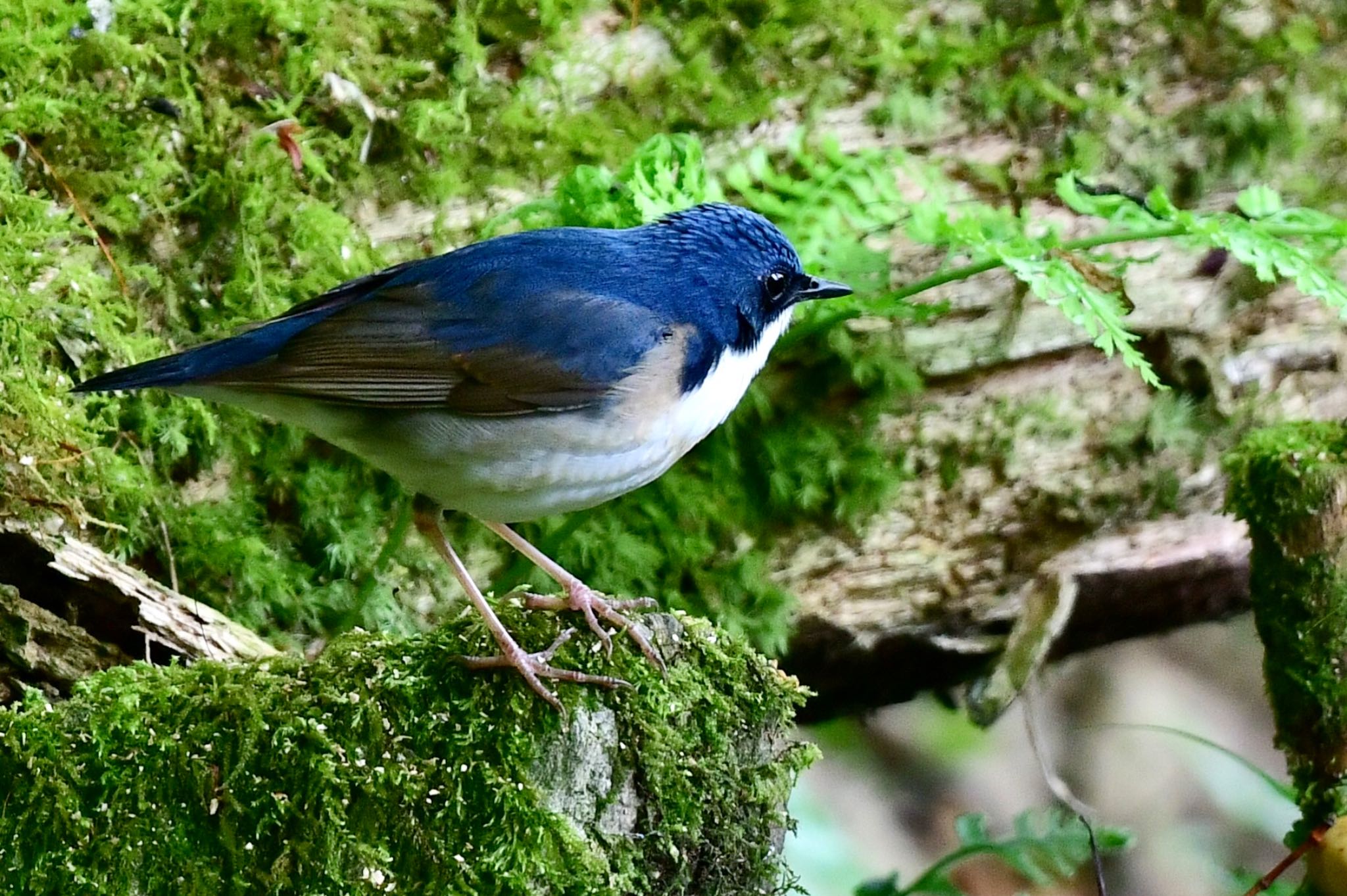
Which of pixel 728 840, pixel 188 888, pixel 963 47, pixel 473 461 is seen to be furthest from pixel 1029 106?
pixel 188 888

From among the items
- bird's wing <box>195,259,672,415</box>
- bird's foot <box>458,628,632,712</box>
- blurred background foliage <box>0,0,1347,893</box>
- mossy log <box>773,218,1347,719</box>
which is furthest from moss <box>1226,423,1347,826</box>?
bird's foot <box>458,628,632,712</box>

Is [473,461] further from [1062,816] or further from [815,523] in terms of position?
[1062,816]

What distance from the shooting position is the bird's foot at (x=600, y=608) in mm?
2678

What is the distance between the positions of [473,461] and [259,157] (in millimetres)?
1736

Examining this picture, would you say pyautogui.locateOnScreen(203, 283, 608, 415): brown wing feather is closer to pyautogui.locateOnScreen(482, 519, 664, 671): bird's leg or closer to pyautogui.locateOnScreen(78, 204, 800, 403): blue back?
pyautogui.locateOnScreen(78, 204, 800, 403): blue back

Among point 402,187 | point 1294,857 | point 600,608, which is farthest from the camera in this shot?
point 402,187

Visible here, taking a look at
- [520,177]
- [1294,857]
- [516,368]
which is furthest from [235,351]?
[1294,857]

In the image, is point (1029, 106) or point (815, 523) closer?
point (815, 523)

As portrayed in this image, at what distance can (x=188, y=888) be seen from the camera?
88.9 inches

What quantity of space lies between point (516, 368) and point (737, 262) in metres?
0.67

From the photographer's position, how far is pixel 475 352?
3119mm

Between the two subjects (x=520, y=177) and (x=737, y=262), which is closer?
(x=737, y=262)

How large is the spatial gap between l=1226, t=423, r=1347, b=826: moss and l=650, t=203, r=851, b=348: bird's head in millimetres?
1677

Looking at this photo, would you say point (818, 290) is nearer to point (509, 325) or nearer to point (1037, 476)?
point (509, 325)
